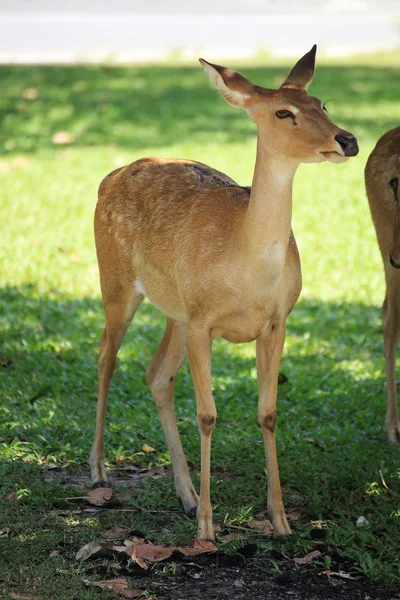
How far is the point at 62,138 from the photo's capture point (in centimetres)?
1319

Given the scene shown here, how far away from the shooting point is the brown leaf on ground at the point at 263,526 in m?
4.75

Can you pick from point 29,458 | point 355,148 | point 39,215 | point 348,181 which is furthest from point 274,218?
point 348,181

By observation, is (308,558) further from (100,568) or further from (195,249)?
(195,249)

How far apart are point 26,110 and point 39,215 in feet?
15.2

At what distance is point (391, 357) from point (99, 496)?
2173 millimetres

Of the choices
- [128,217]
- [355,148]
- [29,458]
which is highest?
[355,148]

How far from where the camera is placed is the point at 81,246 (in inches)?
370

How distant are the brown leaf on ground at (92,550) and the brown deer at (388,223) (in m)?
2.31

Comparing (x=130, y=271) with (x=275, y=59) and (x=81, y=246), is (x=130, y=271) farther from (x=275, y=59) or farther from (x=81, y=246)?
(x=275, y=59)

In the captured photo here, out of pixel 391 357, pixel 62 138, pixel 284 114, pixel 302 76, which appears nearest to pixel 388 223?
pixel 391 357

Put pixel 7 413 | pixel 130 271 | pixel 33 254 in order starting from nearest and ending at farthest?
pixel 130 271
pixel 7 413
pixel 33 254

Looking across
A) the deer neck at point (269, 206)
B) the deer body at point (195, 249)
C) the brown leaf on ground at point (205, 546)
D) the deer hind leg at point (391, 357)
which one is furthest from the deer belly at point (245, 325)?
the deer hind leg at point (391, 357)

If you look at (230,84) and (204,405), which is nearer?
(230,84)

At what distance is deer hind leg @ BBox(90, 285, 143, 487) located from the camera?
5383 mm
